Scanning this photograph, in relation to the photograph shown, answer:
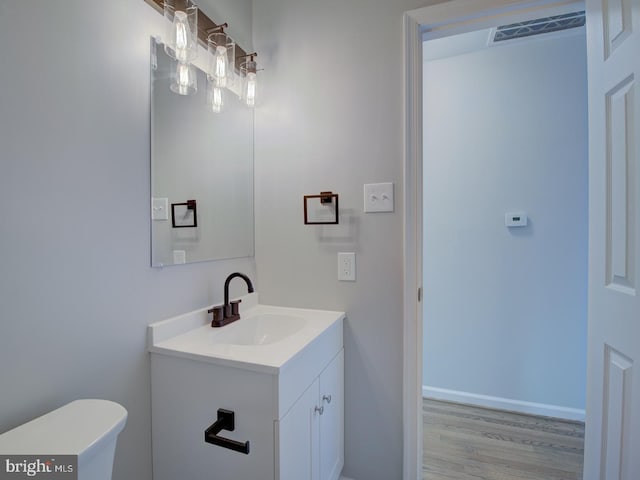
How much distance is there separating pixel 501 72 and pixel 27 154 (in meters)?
2.55

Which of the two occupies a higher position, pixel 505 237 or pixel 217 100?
pixel 217 100

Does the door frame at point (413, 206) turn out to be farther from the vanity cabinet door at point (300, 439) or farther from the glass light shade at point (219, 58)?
the glass light shade at point (219, 58)

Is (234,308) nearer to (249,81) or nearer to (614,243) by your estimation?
(249,81)

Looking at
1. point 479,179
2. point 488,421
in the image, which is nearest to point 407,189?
point 479,179

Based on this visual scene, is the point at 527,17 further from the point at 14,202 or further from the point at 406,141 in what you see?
the point at 14,202

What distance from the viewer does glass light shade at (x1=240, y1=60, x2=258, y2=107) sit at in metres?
1.48

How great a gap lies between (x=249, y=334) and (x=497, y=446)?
5.20 ft

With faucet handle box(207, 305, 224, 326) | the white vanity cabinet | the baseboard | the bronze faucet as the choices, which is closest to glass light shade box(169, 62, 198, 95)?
the bronze faucet

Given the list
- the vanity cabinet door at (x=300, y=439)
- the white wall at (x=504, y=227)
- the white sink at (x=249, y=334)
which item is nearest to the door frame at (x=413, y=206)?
the white sink at (x=249, y=334)

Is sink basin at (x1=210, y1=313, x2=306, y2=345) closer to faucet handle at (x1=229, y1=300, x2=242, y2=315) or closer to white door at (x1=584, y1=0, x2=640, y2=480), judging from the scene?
faucet handle at (x1=229, y1=300, x2=242, y2=315)

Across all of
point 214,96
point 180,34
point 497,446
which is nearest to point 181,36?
point 180,34

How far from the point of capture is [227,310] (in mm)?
1304

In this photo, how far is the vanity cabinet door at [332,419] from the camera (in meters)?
1.21

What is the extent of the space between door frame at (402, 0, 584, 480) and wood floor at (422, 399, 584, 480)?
1.35 feet
